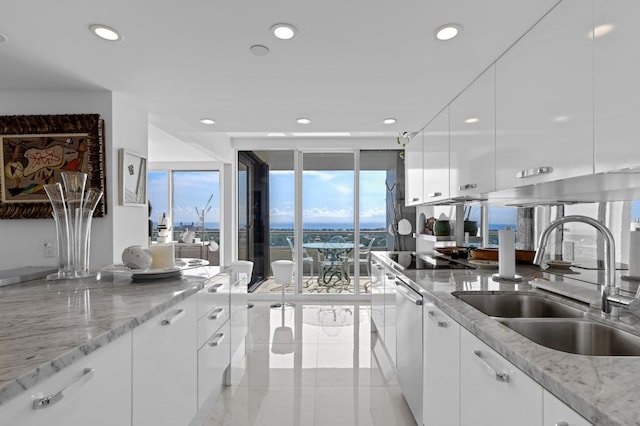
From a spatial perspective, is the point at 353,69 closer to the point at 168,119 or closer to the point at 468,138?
the point at 468,138

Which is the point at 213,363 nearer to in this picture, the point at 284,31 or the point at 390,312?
the point at 390,312

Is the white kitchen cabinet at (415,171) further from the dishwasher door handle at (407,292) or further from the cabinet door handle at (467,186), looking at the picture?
the dishwasher door handle at (407,292)

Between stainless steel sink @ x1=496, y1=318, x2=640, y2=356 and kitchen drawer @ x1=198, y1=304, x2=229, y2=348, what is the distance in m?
1.57

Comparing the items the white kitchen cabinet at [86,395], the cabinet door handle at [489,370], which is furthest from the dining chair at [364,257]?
the white kitchen cabinet at [86,395]

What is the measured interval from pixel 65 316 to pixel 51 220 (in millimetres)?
1661

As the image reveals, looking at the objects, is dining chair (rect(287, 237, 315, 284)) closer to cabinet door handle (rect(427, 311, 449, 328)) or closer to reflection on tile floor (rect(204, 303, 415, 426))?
reflection on tile floor (rect(204, 303, 415, 426))

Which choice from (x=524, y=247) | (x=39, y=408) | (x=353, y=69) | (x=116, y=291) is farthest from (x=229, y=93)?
(x=524, y=247)

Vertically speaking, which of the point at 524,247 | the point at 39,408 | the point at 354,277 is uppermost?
the point at 524,247

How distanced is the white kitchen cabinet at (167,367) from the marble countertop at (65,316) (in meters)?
0.07

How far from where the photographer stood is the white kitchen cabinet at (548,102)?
1271mm

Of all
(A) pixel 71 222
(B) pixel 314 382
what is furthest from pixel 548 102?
(A) pixel 71 222

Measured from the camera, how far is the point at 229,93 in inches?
103

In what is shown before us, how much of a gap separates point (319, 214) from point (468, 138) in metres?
3.30

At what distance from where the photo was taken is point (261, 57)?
6.61 feet
